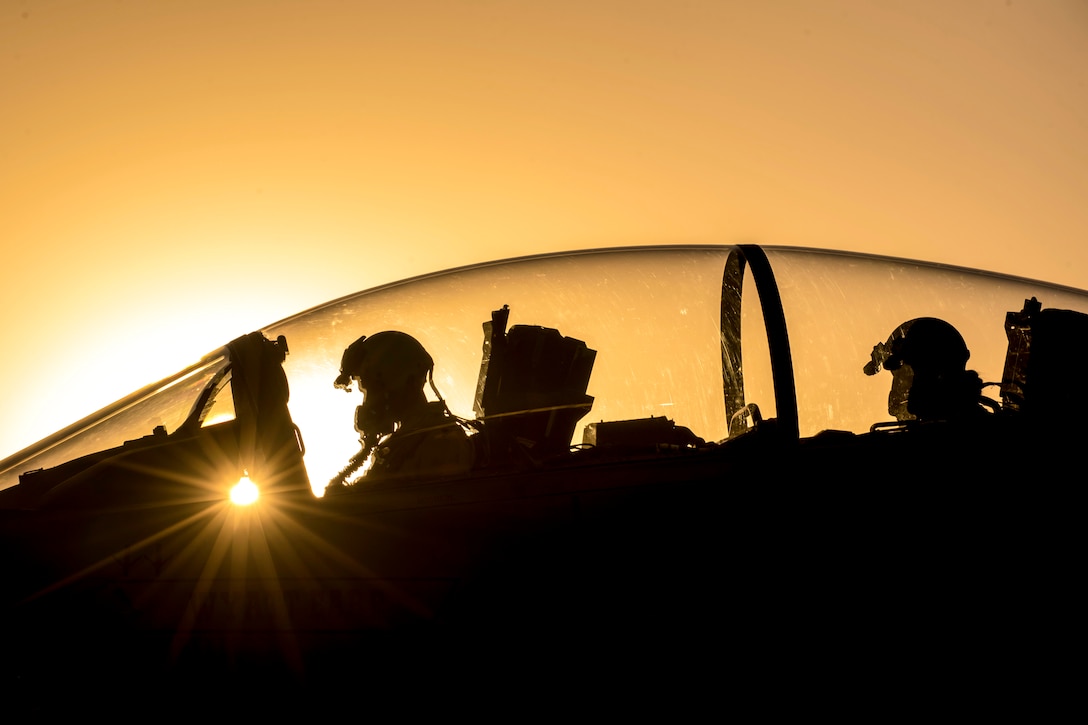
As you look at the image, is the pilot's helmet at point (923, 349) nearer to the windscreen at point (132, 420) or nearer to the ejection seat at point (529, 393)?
the ejection seat at point (529, 393)

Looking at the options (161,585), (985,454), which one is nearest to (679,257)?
(985,454)

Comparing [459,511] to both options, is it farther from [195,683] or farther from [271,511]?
[195,683]

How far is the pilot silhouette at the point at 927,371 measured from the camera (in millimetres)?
2615

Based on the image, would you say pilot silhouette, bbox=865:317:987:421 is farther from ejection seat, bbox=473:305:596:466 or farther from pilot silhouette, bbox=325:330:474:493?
pilot silhouette, bbox=325:330:474:493

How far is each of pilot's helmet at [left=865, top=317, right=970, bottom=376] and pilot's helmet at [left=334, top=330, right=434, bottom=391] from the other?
5.66ft

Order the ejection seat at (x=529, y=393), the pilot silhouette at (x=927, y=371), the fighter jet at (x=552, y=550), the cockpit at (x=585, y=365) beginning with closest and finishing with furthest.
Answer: the fighter jet at (x=552, y=550)
the cockpit at (x=585, y=365)
the ejection seat at (x=529, y=393)
the pilot silhouette at (x=927, y=371)

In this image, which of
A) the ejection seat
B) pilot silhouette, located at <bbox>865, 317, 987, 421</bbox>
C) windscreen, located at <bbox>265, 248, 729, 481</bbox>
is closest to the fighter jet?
the ejection seat

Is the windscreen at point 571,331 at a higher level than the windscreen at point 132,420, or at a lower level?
higher

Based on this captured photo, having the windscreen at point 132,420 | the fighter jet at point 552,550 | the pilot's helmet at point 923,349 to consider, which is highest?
the pilot's helmet at point 923,349

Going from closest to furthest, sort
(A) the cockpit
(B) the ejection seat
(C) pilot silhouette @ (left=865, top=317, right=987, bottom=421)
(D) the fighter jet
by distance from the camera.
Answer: (D) the fighter jet, (A) the cockpit, (B) the ejection seat, (C) pilot silhouette @ (left=865, top=317, right=987, bottom=421)

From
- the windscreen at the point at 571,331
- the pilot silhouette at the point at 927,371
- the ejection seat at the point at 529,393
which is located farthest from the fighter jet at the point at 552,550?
the pilot silhouette at the point at 927,371

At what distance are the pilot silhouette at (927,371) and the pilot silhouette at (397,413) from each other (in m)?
1.63

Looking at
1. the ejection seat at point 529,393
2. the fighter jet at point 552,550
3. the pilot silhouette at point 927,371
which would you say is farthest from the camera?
the pilot silhouette at point 927,371

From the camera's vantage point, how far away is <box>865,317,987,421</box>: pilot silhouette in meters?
2.62
